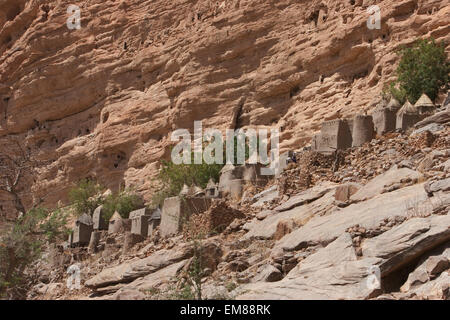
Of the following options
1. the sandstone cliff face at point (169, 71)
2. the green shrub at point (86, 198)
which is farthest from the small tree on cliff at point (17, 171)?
the sandstone cliff face at point (169, 71)

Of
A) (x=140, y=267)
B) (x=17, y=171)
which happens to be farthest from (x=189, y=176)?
(x=140, y=267)

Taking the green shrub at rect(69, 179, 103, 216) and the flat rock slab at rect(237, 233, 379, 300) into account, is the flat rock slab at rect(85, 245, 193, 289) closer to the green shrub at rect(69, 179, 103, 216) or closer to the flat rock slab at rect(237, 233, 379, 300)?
the flat rock slab at rect(237, 233, 379, 300)

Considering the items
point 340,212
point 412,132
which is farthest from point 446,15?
point 340,212

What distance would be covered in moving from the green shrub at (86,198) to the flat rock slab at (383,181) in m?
20.7

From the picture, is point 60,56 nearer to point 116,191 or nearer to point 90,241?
point 116,191

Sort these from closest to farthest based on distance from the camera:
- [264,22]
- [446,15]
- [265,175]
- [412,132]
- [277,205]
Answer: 1. [277,205]
2. [412,132]
3. [265,175]
4. [446,15]
5. [264,22]

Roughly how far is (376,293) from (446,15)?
22974 mm

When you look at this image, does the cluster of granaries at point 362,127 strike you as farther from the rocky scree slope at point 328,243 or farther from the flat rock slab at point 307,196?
the flat rock slab at point 307,196

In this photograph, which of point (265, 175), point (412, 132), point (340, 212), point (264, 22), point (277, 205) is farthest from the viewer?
point (264, 22)

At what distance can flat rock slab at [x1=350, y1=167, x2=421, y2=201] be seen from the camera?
13312 mm

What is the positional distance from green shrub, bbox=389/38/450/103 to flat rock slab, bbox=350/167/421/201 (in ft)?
37.2

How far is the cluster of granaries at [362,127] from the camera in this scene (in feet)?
60.9

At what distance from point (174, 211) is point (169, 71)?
83.6 ft
